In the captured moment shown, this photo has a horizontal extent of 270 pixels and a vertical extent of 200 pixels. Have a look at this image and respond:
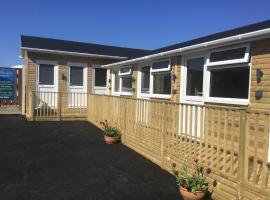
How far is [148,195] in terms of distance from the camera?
3.90 metres

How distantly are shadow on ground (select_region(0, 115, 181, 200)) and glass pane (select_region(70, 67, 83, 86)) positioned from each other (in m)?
5.74

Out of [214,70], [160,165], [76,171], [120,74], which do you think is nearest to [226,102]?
[214,70]

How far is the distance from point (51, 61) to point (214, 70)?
875cm

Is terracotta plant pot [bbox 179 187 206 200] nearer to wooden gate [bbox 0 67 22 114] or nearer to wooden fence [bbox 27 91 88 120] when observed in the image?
wooden fence [bbox 27 91 88 120]

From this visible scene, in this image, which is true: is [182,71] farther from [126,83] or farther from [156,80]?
[126,83]

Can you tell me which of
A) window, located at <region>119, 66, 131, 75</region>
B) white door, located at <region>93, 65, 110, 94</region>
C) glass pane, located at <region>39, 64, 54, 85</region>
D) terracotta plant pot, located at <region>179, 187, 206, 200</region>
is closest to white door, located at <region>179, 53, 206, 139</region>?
terracotta plant pot, located at <region>179, 187, 206, 200</region>

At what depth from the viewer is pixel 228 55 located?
18.3 feet

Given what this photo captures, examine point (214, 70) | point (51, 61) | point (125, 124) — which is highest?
point (51, 61)

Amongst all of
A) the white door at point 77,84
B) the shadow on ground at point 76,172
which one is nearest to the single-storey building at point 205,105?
the shadow on ground at point 76,172

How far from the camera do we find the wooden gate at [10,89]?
49.2 feet

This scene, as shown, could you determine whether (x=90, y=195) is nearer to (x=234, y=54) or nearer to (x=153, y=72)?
(x=234, y=54)

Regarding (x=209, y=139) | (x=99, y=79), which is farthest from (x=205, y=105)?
(x=99, y=79)

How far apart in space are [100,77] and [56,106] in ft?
8.84

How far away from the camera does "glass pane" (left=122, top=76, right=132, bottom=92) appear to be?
1072 cm
